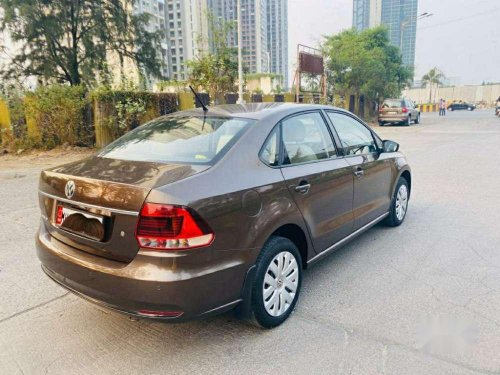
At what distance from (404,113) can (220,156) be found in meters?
24.5

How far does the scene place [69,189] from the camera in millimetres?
2592

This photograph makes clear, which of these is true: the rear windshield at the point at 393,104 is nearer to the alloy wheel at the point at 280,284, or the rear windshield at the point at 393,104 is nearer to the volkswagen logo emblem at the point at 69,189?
the alloy wheel at the point at 280,284

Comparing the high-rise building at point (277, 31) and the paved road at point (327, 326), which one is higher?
the high-rise building at point (277, 31)

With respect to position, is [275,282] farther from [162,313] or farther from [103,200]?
[103,200]

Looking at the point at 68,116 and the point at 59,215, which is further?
the point at 68,116

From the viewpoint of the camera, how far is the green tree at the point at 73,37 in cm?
1747

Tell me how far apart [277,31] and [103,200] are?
35800mm

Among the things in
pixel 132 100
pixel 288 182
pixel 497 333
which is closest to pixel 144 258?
pixel 288 182

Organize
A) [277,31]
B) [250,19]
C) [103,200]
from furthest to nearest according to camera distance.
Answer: [277,31]
[250,19]
[103,200]

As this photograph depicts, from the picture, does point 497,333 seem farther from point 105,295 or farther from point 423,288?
point 105,295

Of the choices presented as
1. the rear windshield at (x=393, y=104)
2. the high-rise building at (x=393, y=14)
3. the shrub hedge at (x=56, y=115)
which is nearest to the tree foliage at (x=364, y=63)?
the rear windshield at (x=393, y=104)

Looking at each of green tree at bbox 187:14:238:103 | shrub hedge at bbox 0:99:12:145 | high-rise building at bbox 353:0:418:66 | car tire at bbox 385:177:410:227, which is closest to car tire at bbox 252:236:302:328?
car tire at bbox 385:177:410:227

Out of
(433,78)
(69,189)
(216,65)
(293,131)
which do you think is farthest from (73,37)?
(433,78)

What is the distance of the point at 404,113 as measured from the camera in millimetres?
24719
